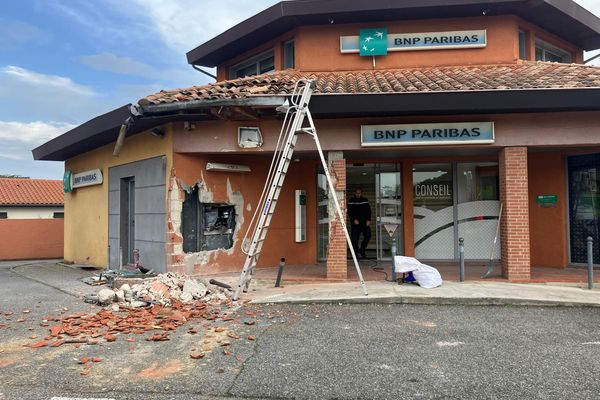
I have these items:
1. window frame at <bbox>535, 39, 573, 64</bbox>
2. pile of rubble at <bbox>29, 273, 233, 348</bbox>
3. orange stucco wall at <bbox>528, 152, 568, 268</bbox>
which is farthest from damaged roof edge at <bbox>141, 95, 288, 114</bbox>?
window frame at <bbox>535, 39, 573, 64</bbox>

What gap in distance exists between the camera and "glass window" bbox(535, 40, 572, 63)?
486 inches

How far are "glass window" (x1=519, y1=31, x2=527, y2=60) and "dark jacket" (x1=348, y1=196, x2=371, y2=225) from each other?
576 cm

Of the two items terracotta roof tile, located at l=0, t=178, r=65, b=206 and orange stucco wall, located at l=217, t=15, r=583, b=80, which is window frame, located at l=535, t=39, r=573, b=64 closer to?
orange stucco wall, located at l=217, t=15, r=583, b=80

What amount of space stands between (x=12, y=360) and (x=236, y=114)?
5847mm

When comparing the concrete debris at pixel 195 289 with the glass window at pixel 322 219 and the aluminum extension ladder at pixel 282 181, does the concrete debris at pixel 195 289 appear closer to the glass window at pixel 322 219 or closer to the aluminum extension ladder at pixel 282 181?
the aluminum extension ladder at pixel 282 181

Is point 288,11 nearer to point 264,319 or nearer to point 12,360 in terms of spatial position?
point 264,319

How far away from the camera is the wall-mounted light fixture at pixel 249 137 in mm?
9359

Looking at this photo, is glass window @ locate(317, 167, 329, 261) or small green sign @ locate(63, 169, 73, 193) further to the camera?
small green sign @ locate(63, 169, 73, 193)

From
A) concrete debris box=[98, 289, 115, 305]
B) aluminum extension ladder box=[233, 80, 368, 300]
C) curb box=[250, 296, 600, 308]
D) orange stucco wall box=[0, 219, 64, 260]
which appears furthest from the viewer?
orange stucco wall box=[0, 219, 64, 260]

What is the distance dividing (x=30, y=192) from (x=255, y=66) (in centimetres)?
2630

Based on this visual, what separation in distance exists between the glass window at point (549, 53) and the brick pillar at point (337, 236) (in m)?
7.51

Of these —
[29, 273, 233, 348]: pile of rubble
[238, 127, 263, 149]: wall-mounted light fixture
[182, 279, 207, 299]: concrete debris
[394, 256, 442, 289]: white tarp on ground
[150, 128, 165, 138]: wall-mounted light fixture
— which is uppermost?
[150, 128, 165, 138]: wall-mounted light fixture

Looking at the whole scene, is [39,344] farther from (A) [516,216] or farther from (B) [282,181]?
(A) [516,216]

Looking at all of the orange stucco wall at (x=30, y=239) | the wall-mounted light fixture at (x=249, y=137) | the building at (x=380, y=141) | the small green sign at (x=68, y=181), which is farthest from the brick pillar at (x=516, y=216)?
the orange stucco wall at (x=30, y=239)
